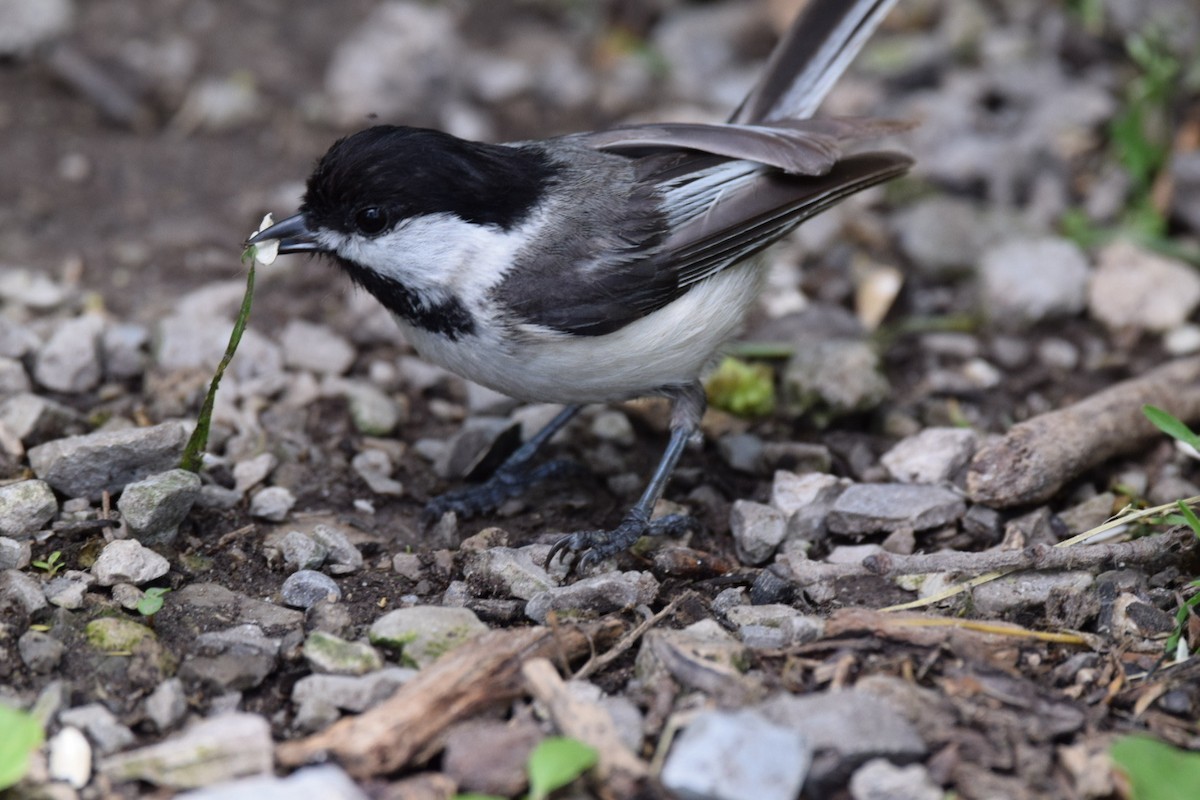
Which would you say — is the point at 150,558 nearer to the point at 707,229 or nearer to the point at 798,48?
the point at 707,229

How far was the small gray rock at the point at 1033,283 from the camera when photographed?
200 inches

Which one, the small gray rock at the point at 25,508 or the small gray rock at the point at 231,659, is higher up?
the small gray rock at the point at 25,508

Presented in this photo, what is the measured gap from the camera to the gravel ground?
8.85 feet

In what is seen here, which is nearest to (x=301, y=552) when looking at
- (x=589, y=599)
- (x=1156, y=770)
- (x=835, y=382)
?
(x=589, y=599)

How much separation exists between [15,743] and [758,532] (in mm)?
2187

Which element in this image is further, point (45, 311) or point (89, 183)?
point (89, 183)

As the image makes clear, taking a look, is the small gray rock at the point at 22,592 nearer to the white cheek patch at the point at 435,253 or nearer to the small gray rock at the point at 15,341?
the white cheek patch at the point at 435,253

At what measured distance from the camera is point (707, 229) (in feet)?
12.8

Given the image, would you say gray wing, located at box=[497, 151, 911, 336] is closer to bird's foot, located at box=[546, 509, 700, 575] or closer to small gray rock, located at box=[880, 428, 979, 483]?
bird's foot, located at box=[546, 509, 700, 575]

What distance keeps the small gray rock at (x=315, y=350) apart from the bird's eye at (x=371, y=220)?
1184 mm

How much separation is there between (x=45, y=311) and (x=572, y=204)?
231 centimetres

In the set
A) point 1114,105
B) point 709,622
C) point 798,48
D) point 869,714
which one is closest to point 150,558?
point 709,622

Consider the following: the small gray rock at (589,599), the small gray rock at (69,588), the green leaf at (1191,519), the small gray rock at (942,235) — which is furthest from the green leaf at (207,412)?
the small gray rock at (942,235)

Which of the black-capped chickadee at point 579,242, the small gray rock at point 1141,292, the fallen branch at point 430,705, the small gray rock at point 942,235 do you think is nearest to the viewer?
the fallen branch at point 430,705
